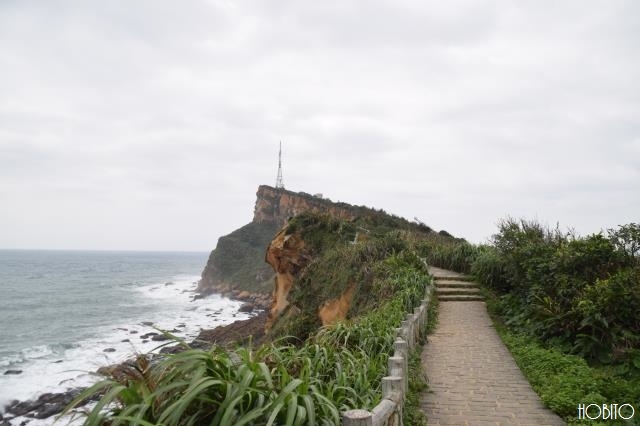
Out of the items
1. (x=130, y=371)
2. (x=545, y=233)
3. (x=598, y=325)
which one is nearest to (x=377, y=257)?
(x=545, y=233)

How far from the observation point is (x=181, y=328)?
107 feet

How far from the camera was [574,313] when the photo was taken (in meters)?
7.87

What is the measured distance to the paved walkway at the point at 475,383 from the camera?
5.45 metres

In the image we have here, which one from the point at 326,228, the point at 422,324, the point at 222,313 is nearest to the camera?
the point at 422,324

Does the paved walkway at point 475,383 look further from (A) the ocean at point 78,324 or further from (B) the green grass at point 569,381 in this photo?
(A) the ocean at point 78,324

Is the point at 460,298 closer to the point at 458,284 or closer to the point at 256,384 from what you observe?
the point at 458,284

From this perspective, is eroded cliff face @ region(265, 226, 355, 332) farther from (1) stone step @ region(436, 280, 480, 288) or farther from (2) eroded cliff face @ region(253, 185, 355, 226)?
(2) eroded cliff face @ region(253, 185, 355, 226)

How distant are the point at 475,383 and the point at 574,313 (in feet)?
8.82

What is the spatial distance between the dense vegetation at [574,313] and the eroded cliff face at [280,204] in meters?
41.2

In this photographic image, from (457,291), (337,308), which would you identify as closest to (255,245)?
(337,308)

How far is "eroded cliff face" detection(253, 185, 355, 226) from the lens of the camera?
56.8 metres

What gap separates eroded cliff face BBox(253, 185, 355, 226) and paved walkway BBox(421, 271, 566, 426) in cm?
4265

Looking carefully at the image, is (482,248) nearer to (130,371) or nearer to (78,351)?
(130,371)

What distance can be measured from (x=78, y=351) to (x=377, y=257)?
1984 centimetres
